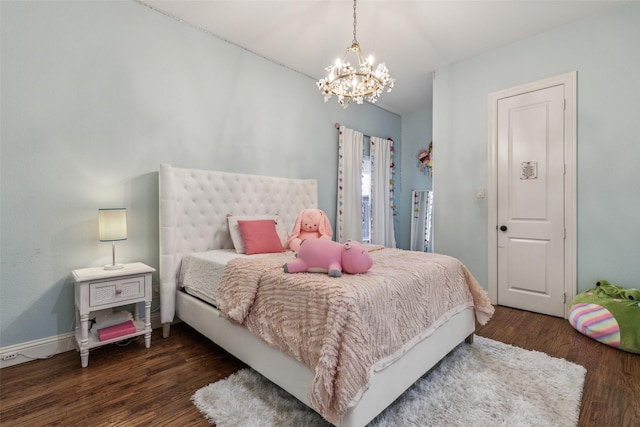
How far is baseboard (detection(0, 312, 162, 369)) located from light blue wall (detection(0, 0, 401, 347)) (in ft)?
0.18

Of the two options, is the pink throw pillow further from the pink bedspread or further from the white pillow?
the pink bedspread

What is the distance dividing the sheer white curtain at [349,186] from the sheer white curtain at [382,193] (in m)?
0.37

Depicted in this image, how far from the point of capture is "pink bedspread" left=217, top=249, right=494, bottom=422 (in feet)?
4.13

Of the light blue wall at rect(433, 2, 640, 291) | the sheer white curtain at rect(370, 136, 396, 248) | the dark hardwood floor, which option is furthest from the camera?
the sheer white curtain at rect(370, 136, 396, 248)

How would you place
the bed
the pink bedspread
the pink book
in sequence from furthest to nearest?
1. the pink book
2. the bed
3. the pink bedspread

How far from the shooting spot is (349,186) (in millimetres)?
4434

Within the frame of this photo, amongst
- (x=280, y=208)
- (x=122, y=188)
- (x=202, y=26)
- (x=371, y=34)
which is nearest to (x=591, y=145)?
(x=371, y=34)

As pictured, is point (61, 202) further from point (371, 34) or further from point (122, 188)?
point (371, 34)

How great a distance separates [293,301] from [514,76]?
3502 mm

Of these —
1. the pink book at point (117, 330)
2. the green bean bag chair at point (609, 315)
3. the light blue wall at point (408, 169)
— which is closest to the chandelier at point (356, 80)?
the pink book at point (117, 330)

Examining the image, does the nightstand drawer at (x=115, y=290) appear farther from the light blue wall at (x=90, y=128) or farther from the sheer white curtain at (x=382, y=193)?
the sheer white curtain at (x=382, y=193)

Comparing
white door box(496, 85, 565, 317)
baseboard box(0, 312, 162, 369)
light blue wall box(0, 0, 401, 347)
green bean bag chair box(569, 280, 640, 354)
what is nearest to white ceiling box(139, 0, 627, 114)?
light blue wall box(0, 0, 401, 347)

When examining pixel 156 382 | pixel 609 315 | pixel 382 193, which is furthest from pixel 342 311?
pixel 382 193

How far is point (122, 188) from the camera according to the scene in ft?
8.28
